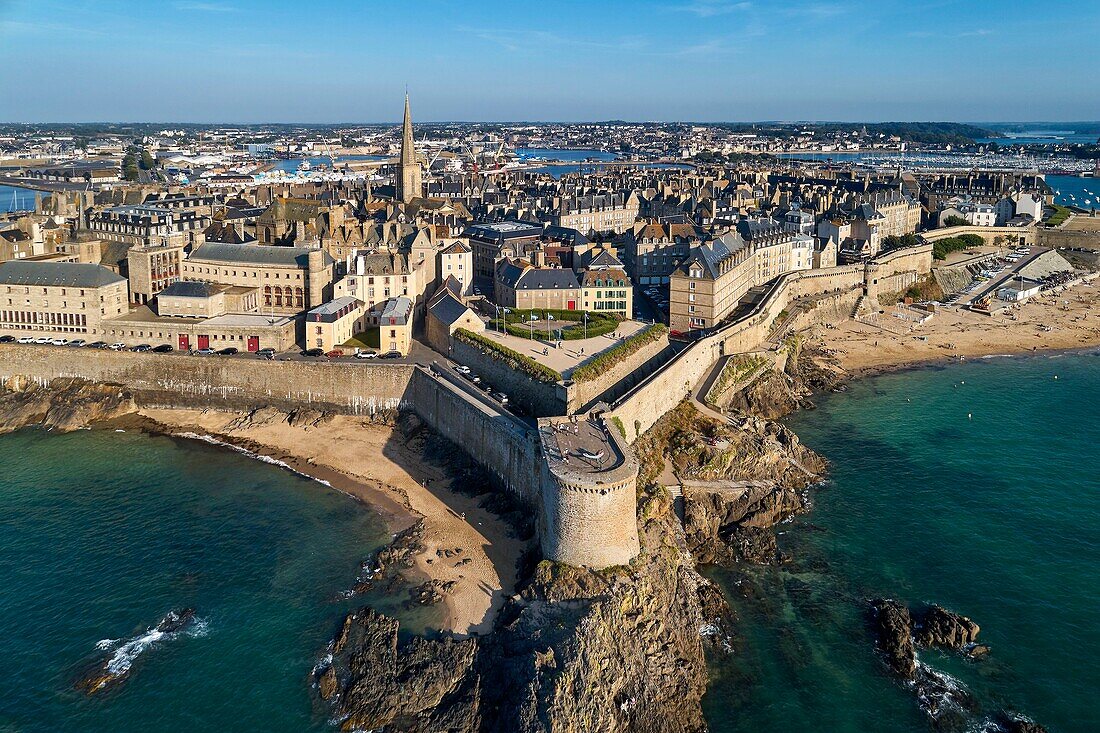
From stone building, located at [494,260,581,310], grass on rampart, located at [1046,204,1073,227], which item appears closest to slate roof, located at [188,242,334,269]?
stone building, located at [494,260,581,310]

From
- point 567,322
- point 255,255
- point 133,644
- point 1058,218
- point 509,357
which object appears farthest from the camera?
point 1058,218

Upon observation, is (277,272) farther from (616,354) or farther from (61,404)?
(616,354)

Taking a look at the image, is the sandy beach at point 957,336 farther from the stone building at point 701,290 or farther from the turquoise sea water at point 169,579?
the turquoise sea water at point 169,579

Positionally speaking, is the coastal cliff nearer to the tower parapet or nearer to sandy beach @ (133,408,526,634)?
the tower parapet

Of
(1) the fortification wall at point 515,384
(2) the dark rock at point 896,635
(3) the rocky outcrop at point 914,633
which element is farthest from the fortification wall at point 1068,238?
(2) the dark rock at point 896,635

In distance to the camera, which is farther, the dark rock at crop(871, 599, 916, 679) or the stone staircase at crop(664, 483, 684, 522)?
the stone staircase at crop(664, 483, 684, 522)

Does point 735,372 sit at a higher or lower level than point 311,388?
higher

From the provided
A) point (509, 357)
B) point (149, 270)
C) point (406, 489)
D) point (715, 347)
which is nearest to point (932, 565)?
point (715, 347)
